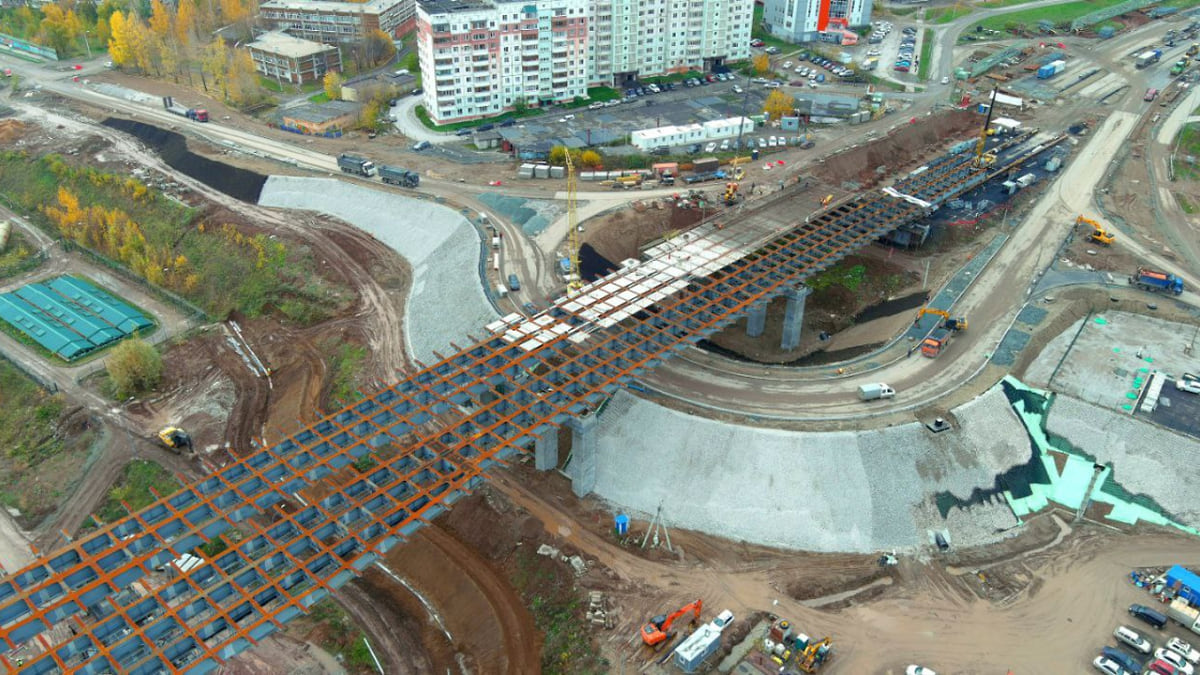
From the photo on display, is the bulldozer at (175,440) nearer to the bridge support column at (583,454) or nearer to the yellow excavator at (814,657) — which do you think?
the bridge support column at (583,454)

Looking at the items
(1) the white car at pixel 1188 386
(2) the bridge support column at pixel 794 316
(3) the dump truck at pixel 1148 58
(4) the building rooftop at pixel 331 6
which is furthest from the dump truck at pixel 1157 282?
(4) the building rooftop at pixel 331 6

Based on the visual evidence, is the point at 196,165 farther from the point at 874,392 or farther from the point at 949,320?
the point at 949,320

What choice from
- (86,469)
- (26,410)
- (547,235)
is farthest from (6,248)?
(547,235)

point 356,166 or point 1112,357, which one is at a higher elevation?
point 356,166

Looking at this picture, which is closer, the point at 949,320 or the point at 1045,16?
the point at 949,320

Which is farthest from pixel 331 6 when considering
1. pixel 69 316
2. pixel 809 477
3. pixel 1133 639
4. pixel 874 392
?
pixel 1133 639
